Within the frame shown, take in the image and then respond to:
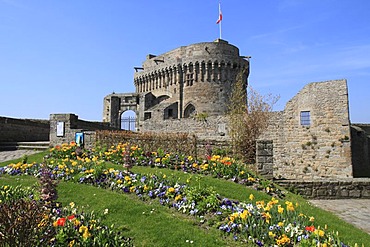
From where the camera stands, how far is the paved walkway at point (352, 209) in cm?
678

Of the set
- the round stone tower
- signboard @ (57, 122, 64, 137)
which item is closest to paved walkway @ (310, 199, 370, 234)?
signboard @ (57, 122, 64, 137)

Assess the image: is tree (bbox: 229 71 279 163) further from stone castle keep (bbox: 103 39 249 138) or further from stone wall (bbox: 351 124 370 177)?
stone castle keep (bbox: 103 39 249 138)

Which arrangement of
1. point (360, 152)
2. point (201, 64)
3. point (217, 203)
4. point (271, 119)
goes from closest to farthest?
point (217, 203)
point (271, 119)
point (360, 152)
point (201, 64)

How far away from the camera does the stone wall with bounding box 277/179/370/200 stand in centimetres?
945

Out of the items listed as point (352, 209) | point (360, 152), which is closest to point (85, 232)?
point (352, 209)

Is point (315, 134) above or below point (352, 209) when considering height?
above

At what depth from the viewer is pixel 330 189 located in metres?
9.47

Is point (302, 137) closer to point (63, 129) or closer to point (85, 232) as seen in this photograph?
point (63, 129)

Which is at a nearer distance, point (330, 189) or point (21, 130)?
point (330, 189)

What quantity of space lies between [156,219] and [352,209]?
6.14 metres

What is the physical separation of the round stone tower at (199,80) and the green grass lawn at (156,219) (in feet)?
84.6

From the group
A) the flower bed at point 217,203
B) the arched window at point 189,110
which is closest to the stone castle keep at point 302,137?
the flower bed at point 217,203

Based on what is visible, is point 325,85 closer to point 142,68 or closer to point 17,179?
point 17,179

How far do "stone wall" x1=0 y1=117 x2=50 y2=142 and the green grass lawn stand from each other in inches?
538
